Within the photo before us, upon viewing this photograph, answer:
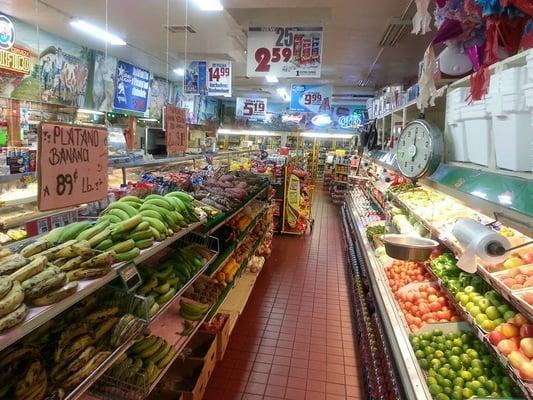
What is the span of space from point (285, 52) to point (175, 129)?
2592mm

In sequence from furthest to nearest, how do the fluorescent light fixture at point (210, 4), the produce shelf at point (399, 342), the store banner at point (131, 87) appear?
the store banner at point (131, 87) < the fluorescent light fixture at point (210, 4) < the produce shelf at point (399, 342)

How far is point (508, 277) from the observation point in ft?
6.64

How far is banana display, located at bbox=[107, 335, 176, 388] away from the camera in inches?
93.2

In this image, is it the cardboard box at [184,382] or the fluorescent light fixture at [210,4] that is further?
the fluorescent light fixture at [210,4]

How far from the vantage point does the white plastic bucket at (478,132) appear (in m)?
2.20

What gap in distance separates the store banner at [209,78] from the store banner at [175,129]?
4.81 meters

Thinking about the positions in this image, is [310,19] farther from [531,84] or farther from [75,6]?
[531,84]

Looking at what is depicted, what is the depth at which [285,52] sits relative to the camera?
584 centimetres

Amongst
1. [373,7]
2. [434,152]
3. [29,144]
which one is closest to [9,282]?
[434,152]

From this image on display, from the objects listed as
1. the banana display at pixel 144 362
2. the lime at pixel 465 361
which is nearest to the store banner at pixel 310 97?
the banana display at pixel 144 362

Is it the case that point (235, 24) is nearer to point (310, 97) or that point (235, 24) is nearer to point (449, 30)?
point (310, 97)

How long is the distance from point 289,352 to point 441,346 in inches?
90.5

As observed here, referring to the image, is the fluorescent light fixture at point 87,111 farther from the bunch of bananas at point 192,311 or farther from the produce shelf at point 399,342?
the produce shelf at point 399,342

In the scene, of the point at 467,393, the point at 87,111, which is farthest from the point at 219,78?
the point at 467,393
